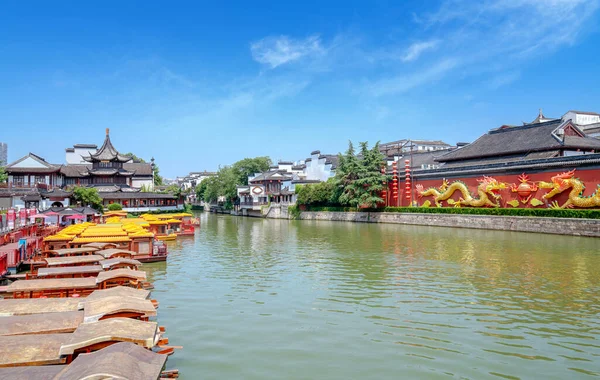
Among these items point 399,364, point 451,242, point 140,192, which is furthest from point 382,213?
point 399,364

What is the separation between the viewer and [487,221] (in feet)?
104

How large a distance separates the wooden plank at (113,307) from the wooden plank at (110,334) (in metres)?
0.56

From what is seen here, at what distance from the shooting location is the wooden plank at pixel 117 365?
4992 mm

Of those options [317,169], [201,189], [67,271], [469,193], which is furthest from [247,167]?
[67,271]

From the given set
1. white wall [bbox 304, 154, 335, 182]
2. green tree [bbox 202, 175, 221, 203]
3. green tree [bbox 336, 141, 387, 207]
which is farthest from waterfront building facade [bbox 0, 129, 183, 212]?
green tree [bbox 336, 141, 387, 207]

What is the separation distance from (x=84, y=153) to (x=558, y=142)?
5955cm

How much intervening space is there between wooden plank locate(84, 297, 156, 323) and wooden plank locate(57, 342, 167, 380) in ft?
5.86

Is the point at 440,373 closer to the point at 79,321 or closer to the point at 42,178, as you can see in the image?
the point at 79,321

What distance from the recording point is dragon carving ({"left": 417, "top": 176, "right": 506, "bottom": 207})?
32.7 meters

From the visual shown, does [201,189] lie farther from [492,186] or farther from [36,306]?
[36,306]

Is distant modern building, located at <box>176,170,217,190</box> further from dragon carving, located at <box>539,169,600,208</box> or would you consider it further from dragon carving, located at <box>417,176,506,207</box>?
dragon carving, located at <box>539,169,600,208</box>

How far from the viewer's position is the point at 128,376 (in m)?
5.07

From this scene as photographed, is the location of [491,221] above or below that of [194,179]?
below

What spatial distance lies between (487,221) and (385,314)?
2391cm
